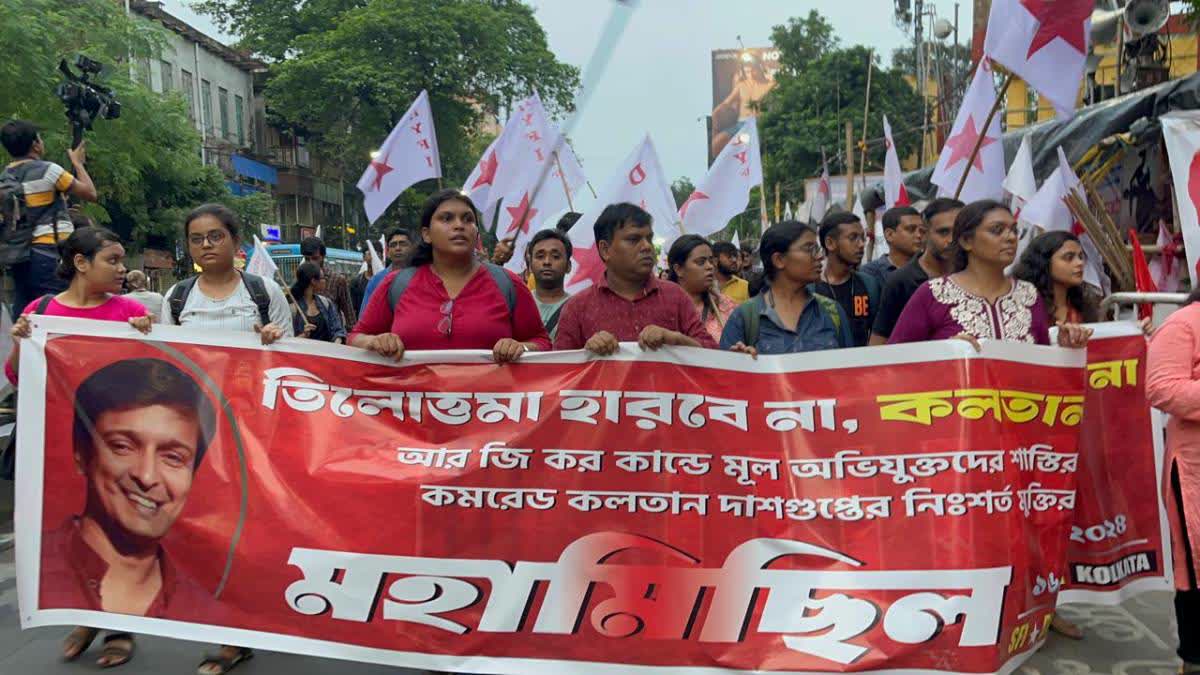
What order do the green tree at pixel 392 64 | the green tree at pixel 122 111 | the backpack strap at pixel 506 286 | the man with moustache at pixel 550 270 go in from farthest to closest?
the green tree at pixel 392 64
the green tree at pixel 122 111
the man with moustache at pixel 550 270
the backpack strap at pixel 506 286

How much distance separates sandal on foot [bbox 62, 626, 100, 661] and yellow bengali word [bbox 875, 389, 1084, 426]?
10.1 ft

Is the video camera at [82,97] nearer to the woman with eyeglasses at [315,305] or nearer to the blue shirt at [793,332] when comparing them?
the woman with eyeglasses at [315,305]

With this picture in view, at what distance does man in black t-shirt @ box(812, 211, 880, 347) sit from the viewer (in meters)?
5.74

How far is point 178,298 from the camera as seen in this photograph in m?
4.58

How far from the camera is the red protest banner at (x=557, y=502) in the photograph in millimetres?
3568

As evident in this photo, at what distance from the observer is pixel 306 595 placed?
3.79 meters

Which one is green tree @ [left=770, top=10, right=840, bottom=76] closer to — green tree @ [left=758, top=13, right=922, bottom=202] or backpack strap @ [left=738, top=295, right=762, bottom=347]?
green tree @ [left=758, top=13, right=922, bottom=202]

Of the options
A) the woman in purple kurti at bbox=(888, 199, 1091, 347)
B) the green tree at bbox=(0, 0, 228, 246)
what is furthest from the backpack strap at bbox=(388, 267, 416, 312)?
the green tree at bbox=(0, 0, 228, 246)

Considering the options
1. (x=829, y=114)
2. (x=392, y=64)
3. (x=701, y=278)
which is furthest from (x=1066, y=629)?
(x=392, y=64)

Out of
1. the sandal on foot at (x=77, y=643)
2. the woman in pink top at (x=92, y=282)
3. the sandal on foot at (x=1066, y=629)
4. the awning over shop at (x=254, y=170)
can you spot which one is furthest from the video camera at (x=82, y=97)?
the awning over shop at (x=254, y=170)

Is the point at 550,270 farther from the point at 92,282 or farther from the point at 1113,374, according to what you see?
the point at 1113,374

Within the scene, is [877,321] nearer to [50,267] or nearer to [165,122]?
[50,267]

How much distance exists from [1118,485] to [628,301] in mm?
1951

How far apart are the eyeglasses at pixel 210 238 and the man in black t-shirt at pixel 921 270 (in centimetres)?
266
